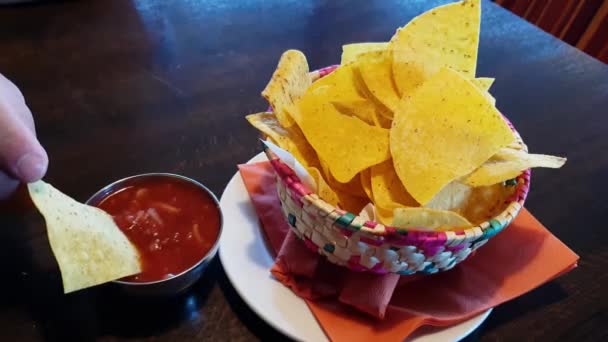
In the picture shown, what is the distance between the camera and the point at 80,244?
0.61 metres

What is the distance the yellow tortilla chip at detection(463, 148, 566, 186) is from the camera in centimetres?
64

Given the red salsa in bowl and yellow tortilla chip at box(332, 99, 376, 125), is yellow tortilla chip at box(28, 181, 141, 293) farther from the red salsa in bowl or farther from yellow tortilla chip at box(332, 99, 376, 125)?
yellow tortilla chip at box(332, 99, 376, 125)

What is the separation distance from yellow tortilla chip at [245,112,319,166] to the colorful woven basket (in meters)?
0.04

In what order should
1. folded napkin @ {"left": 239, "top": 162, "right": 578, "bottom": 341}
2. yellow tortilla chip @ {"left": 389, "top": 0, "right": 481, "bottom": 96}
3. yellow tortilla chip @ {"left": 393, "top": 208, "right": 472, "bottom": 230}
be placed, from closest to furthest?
yellow tortilla chip @ {"left": 393, "top": 208, "right": 472, "bottom": 230} < folded napkin @ {"left": 239, "top": 162, "right": 578, "bottom": 341} < yellow tortilla chip @ {"left": 389, "top": 0, "right": 481, "bottom": 96}

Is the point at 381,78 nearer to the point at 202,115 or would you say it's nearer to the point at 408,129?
the point at 408,129

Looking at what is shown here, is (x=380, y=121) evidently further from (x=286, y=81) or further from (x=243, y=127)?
(x=243, y=127)

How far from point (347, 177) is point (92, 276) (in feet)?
1.13

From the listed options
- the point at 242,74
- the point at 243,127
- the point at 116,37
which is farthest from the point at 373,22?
the point at 116,37

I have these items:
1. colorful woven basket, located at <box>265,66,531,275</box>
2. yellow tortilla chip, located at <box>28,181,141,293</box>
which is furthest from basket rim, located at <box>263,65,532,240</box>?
yellow tortilla chip, located at <box>28,181,141,293</box>

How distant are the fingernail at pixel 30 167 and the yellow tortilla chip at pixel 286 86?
0.29 m

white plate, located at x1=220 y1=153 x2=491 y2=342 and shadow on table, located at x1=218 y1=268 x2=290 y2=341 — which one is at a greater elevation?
white plate, located at x1=220 y1=153 x2=491 y2=342

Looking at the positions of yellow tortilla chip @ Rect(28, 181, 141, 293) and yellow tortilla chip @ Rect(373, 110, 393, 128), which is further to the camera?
yellow tortilla chip @ Rect(373, 110, 393, 128)

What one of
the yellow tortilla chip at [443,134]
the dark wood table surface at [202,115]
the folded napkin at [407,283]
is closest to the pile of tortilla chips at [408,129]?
the yellow tortilla chip at [443,134]

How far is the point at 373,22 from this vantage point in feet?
4.56
